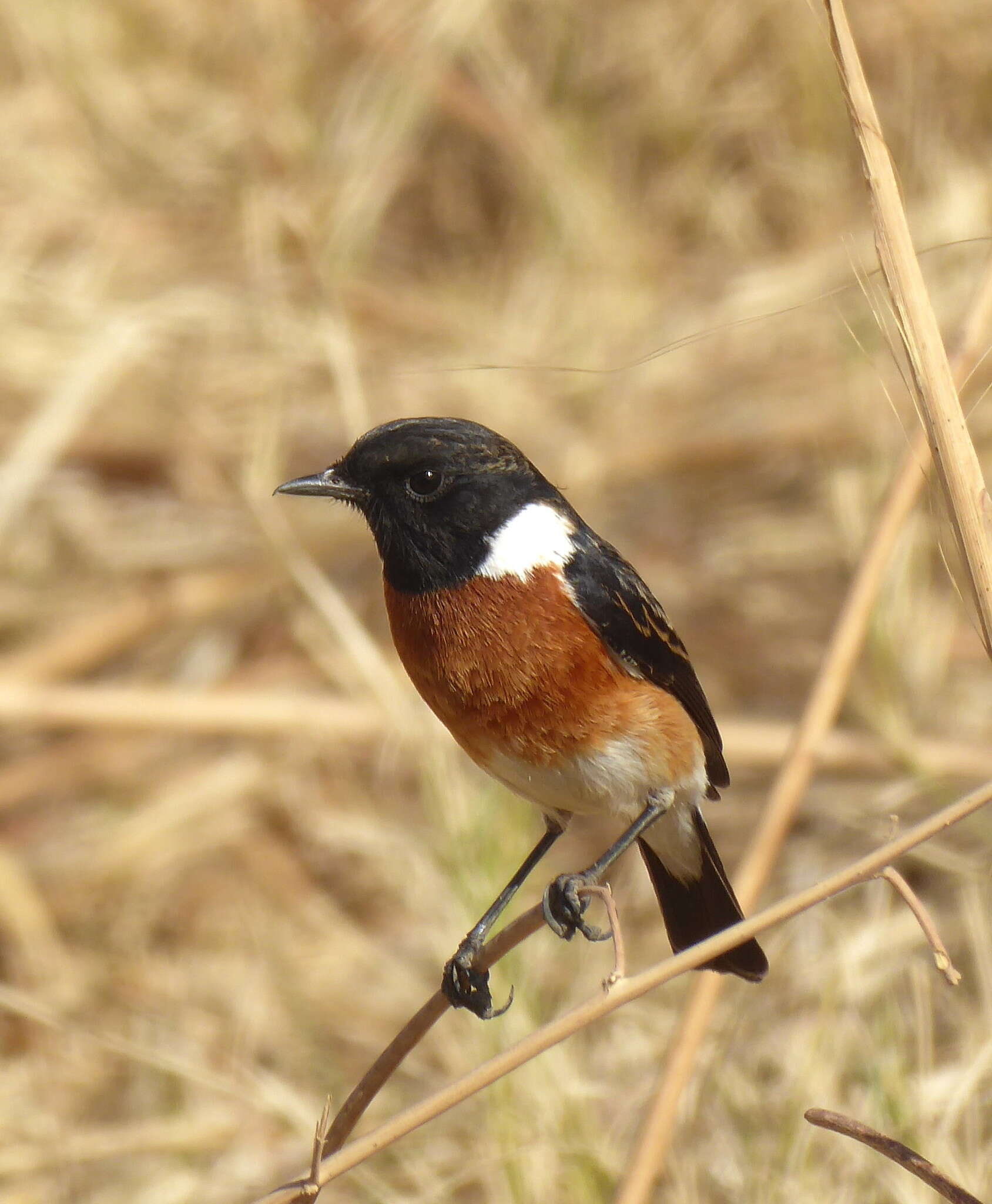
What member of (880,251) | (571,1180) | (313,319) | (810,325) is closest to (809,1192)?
(571,1180)

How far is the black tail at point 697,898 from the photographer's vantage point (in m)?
3.10

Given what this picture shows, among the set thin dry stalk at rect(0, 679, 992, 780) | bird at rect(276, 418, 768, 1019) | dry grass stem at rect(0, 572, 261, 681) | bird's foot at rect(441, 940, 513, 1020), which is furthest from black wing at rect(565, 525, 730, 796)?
dry grass stem at rect(0, 572, 261, 681)

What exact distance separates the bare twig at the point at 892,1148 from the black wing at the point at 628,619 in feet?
3.66

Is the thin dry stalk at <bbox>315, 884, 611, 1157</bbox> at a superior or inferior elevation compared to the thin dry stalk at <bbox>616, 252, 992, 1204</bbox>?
inferior

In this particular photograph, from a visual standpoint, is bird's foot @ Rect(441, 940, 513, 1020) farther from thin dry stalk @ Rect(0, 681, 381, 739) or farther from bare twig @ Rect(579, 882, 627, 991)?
thin dry stalk @ Rect(0, 681, 381, 739)

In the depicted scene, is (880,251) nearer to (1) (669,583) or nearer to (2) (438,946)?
(2) (438,946)

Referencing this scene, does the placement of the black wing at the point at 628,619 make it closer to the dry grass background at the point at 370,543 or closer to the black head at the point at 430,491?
the black head at the point at 430,491

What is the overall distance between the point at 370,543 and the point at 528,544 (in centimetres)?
353

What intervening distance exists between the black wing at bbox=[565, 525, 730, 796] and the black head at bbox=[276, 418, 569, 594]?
0.18 m

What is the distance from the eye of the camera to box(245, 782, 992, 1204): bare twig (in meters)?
1.68

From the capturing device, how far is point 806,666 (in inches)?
232

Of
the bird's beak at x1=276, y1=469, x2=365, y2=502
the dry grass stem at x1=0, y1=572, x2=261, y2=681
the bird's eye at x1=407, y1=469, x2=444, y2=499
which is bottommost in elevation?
the bird's beak at x1=276, y1=469, x2=365, y2=502

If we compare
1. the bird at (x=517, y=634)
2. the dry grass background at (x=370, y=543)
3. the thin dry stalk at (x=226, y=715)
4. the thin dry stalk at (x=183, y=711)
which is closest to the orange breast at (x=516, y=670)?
the bird at (x=517, y=634)

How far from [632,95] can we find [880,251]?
585 cm
